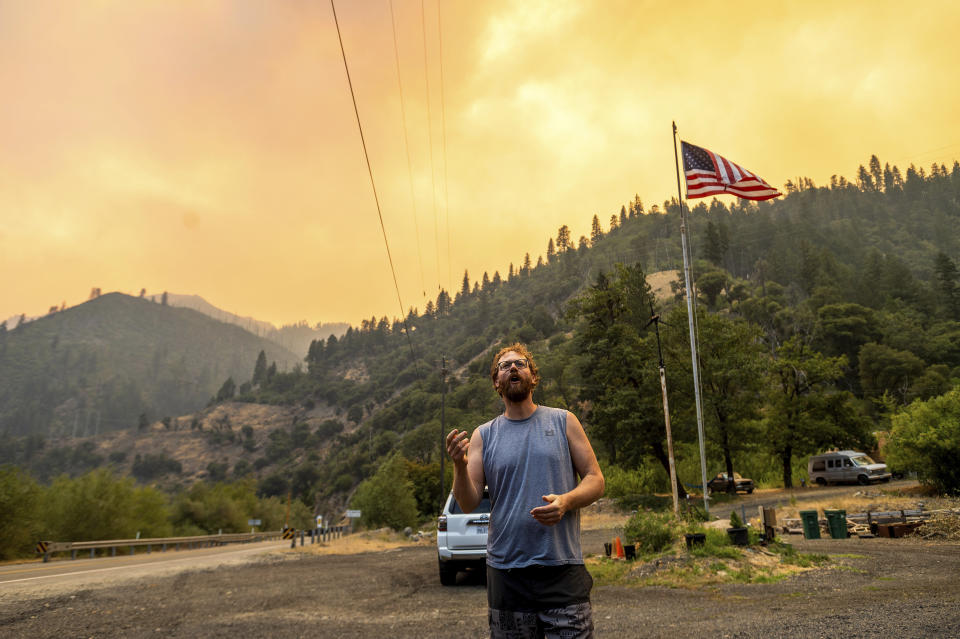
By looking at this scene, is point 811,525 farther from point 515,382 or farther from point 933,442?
point 515,382

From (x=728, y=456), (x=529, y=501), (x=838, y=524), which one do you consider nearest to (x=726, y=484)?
(x=728, y=456)

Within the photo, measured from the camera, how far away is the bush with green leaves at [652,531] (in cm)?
1266

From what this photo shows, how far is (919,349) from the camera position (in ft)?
254

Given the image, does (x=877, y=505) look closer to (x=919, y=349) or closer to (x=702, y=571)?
(x=702, y=571)

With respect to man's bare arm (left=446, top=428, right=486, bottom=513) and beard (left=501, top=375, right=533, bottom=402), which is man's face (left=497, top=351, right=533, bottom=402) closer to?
beard (left=501, top=375, right=533, bottom=402)

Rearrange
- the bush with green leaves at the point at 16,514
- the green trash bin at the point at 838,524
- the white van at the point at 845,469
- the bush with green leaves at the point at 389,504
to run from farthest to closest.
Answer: the bush with green leaves at the point at 389,504 → the white van at the point at 845,469 → the bush with green leaves at the point at 16,514 → the green trash bin at the point at 838,524

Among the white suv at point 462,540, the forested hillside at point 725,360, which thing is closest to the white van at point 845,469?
the forested hillside at point 725,360

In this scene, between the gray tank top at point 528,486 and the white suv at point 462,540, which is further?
the white suv at point 462,540

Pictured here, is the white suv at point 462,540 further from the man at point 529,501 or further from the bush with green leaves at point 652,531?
the man at point 529,501

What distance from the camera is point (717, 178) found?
18844 mm

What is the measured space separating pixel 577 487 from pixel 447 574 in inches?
369

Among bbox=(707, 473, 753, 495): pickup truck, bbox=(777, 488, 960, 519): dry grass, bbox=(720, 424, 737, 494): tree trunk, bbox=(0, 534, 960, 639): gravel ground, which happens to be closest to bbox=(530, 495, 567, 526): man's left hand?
Result: bbox=(0, 534, 960, 639): gravel ground

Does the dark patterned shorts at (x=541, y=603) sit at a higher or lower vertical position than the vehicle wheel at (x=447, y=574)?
higher

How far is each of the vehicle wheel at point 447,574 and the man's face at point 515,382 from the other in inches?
355
